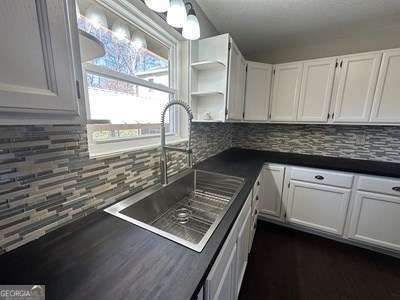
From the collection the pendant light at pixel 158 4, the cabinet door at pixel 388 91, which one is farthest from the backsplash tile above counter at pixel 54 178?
the cabinet door at pixel 388 91

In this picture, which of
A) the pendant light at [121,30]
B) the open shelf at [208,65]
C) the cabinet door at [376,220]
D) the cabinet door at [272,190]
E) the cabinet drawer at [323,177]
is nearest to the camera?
the pendant light at [121,30]

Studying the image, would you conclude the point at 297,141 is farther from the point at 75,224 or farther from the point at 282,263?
the point at 75,224

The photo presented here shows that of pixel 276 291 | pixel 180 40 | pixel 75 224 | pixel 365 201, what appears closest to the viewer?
pixel 75 224

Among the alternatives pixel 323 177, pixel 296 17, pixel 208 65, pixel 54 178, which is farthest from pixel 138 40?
pixel 323 177

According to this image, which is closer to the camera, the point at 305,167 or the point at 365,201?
the point at 365,201

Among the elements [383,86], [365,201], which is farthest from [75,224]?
[383,86]

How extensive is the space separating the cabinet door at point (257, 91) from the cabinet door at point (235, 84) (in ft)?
0.39

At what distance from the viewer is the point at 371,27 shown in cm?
186

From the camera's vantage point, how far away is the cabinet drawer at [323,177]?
171 centimetres

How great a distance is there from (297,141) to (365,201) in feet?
3.19

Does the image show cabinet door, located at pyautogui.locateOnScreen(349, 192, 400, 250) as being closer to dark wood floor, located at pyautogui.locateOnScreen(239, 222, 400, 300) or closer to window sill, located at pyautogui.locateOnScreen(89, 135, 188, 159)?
dark wood floor, located at pyautogui.locateOnScreen(239, 222, 400, 300)

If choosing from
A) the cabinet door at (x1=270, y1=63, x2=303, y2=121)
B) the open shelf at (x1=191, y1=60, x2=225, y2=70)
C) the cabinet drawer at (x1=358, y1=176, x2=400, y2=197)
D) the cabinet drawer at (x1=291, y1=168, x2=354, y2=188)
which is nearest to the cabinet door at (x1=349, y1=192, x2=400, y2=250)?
the cabinet drawer at (x1=358, y1=176, x2=400, y2=197)

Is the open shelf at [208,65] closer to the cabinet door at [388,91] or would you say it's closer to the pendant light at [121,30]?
the pendant light at [121,30]

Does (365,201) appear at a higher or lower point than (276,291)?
higher
